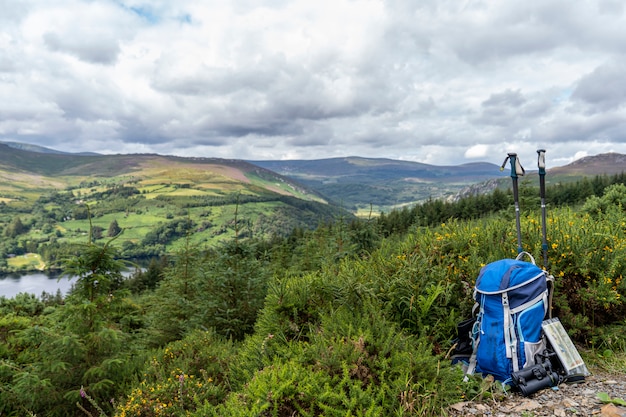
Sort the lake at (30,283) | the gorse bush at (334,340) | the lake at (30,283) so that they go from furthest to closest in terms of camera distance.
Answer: the lake at (30,283)
the lake at (30,283)
the gorse bush at (334,340)

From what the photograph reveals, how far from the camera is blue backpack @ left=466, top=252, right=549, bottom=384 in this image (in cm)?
388

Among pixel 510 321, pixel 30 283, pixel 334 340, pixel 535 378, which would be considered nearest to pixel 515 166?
pixel 510 321

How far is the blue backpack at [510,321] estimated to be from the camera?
3.88m

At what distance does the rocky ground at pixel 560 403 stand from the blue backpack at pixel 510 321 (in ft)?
1.03

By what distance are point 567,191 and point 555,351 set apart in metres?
67.3

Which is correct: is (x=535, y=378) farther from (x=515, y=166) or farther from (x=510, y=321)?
(x=515, y=166)

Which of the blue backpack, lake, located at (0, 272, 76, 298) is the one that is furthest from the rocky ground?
lake, located at (0, 272, 76, 298)

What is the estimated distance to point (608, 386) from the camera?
3.68 meters

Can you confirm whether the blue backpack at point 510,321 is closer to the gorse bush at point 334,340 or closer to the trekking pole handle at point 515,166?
the gorse bush at point 334,340

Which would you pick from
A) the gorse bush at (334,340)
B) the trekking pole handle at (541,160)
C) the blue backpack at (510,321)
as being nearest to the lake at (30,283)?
the gorse bush at (334,340)

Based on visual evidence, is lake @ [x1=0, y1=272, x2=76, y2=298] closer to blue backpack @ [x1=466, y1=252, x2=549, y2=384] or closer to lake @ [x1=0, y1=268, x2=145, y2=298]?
lake @ [x1=0, y1=268, x2=145, y2=298]

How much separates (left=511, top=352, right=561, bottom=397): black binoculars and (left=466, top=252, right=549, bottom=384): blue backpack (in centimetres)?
9

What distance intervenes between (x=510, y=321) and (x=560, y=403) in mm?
848

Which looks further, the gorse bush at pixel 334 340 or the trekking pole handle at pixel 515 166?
the trekking pole handle at pixel 515 166
